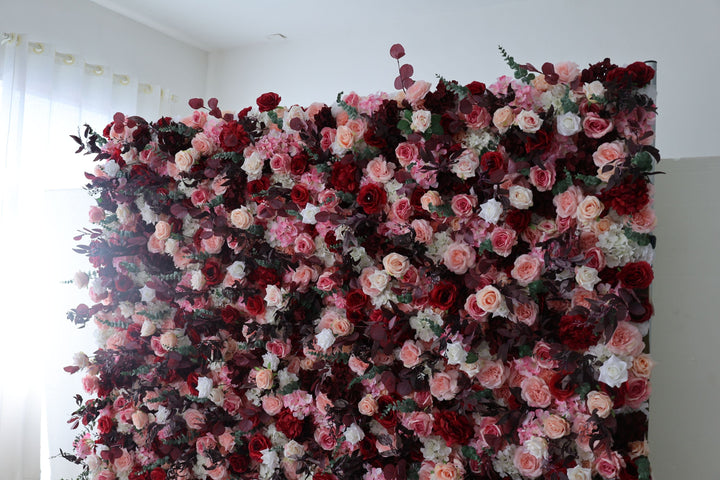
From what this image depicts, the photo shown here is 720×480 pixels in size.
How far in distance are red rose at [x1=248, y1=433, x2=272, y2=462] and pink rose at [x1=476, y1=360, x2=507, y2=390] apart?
2.76 feet

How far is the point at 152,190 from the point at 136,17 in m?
2.06

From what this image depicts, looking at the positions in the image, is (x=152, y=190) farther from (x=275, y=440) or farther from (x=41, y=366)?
(x=41, y=366)

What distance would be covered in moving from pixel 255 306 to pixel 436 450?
81 centimetres

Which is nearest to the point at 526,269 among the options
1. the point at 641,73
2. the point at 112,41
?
the point at 641,73

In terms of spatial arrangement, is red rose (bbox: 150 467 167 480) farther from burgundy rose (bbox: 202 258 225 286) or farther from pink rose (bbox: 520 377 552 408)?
pink rose (bbox: 520 377 552 408)

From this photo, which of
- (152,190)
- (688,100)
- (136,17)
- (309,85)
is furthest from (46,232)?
(688,100)

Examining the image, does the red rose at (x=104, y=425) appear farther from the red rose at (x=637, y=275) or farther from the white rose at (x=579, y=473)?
the red rose at (x=637, y=275)

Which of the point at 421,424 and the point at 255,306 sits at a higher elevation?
the point at 255,306

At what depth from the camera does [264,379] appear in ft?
6.53

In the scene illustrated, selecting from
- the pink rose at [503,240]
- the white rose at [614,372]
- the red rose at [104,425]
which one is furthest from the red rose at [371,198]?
the red rose at [104,425]

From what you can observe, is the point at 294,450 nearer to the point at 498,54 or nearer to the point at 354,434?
the point at 354,434

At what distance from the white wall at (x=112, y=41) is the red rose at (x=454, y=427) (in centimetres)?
309

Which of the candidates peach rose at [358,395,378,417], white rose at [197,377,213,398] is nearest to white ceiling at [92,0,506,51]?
white rose at [197,377,213,398]

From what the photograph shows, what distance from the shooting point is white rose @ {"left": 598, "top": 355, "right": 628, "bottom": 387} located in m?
1.52
